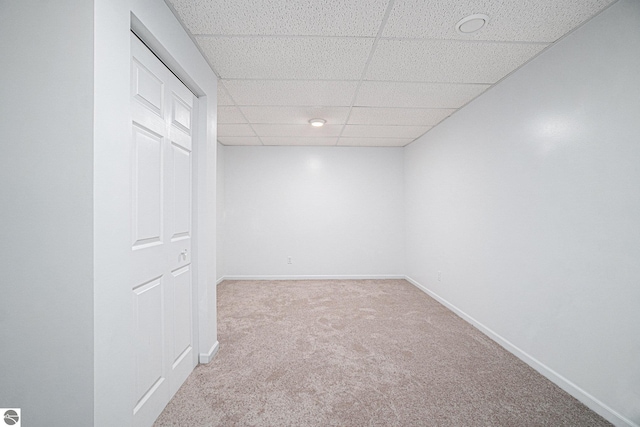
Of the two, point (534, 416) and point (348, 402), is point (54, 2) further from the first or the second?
point (534, 416)

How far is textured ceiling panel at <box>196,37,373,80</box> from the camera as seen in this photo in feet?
6.89

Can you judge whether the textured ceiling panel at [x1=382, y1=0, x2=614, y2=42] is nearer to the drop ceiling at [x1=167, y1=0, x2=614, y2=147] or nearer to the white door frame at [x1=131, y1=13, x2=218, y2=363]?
the drop ceiling at [x1=167, y1=0, x2=614, y2=147]

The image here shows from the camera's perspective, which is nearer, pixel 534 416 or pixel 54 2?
pixel 54 2

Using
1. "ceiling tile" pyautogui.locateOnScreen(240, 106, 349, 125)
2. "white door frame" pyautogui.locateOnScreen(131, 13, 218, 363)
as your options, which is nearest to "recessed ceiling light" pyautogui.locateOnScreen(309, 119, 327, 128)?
"ceiling tile" pyautogui.locateOnScreen(240, 106, 349, 125)

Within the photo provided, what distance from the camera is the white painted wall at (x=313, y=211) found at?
5.44m

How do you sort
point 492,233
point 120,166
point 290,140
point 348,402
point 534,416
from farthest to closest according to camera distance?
point 290,140 < point 492,233 < point 348,402 < point 534,416 < point 120,166

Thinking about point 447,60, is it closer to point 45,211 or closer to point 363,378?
point 363,378

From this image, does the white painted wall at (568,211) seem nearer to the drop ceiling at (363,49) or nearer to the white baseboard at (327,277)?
the drop ceiling at (363,49)

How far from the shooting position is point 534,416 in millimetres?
1795

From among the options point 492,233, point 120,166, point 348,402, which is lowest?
point 348,402

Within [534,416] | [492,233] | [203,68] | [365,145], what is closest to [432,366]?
[534,416]

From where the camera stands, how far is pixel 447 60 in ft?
7.74

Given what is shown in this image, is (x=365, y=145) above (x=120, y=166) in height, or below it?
above

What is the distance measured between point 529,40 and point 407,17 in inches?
38.4
